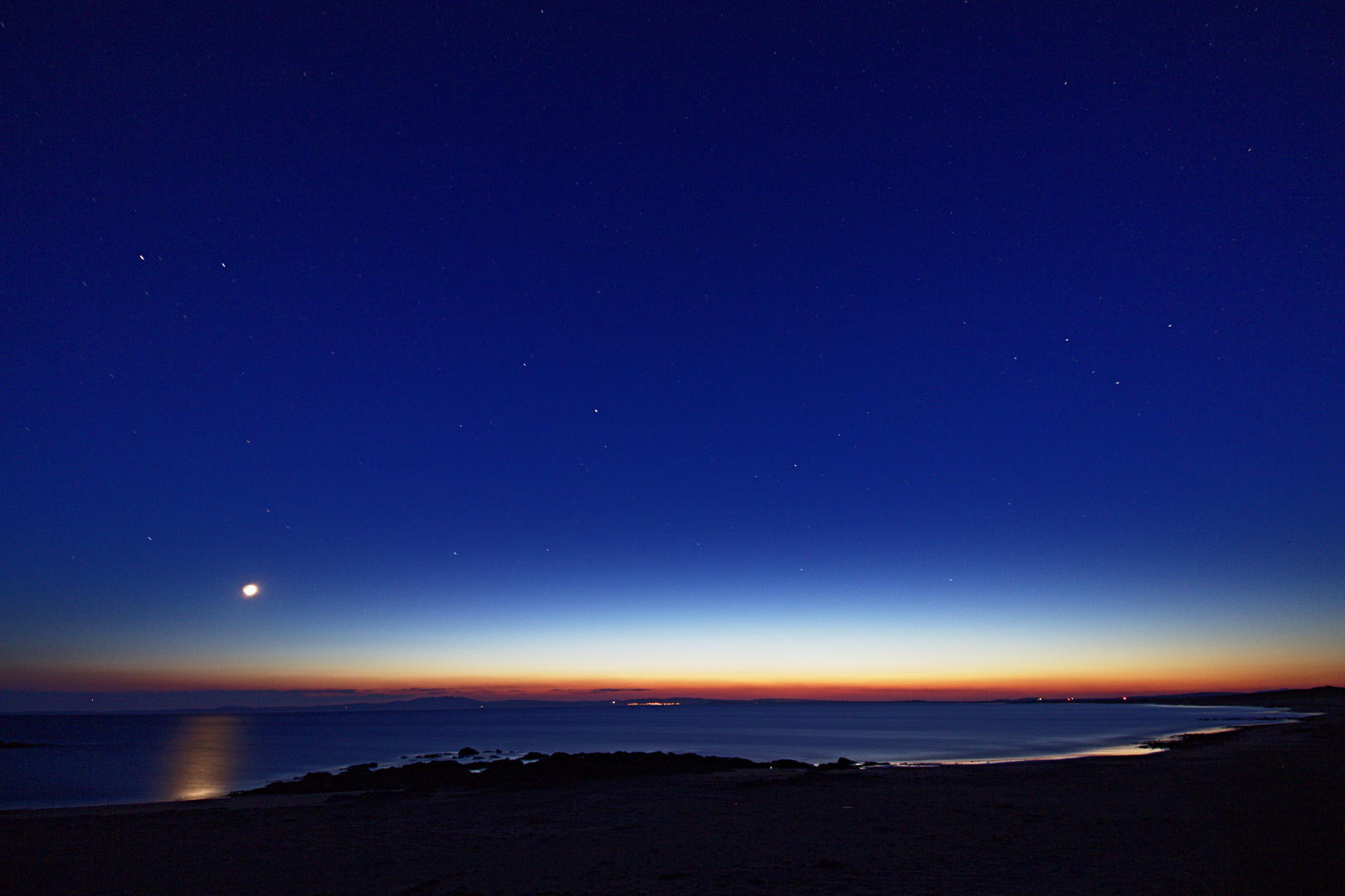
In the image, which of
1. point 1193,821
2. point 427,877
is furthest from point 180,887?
point 1193,821

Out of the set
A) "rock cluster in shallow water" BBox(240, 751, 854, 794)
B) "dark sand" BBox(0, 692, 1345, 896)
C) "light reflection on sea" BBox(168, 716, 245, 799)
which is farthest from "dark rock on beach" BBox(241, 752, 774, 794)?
"light reflection on sea" BBox(168, 716, 245, 799)

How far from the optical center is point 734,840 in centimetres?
1648

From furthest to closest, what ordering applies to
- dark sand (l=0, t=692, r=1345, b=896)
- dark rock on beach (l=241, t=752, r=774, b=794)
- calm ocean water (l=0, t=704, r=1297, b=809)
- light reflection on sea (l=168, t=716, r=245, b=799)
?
Result: calm ocean water (l=0, t=704, r=1297, b=809)
light reflection on sea (l=168, t=716, r=245, b=799)
dark rock on beach (l=241, t=752, r=774, b=794)
dark sand (l=0, t=692, r=1345, b=896)

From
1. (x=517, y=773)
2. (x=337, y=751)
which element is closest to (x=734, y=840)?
(x=517, y=773)

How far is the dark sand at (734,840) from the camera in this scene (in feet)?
41.6

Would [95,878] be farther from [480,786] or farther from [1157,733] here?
[1157,733]

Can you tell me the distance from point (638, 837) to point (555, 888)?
506 centimetres

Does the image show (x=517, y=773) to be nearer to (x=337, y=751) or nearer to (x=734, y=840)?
(x=734, y=840)

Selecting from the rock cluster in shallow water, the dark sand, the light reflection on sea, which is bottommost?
the light reflection on sea

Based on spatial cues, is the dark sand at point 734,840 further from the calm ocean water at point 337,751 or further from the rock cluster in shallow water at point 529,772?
the calm ocean water at point 337,751

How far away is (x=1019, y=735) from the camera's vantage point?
84.6m

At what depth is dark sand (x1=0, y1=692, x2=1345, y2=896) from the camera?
41.6 feet

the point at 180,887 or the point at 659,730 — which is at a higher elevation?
the point at 180,887

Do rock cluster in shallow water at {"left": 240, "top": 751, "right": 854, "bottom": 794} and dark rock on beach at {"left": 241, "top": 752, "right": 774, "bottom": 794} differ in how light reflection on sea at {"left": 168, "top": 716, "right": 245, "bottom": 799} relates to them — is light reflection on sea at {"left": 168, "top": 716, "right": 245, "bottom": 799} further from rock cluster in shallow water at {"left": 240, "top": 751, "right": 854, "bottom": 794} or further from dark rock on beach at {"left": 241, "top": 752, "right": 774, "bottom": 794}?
rock cluster in shallow water at {"left": 240, "top": 751, "right": 854, "bottom": 794}
